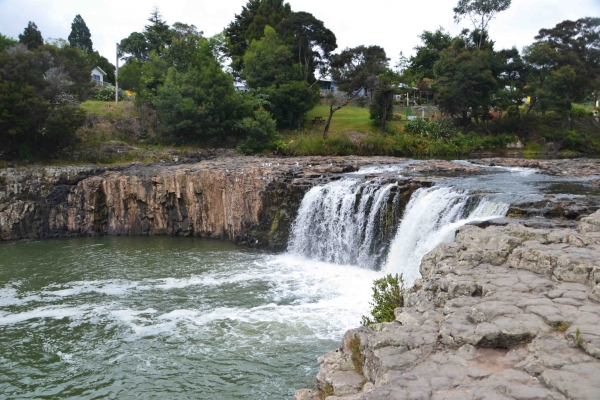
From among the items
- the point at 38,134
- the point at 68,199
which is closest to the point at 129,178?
the point at 68,199

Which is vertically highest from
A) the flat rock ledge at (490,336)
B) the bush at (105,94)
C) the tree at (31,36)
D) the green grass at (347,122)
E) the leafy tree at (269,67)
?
the tree at (31,36)

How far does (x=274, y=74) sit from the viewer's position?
36875 mm

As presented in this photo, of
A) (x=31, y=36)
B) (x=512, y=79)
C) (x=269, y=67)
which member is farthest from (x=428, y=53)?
(x=31, y=36)

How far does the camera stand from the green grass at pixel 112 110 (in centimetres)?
3139

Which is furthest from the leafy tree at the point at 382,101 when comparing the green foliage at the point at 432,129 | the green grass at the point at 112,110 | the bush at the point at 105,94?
the bush at the point at 105,94

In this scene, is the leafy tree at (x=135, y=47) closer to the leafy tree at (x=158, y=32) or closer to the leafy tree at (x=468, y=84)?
the leafy tree at (x=158, y=32)

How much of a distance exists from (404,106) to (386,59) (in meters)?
11.2

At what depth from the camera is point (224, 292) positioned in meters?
13.1

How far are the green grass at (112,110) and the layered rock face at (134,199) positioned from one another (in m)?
10.0

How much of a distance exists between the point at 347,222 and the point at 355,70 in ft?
75.6

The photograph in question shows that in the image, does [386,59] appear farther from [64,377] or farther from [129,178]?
[64,377]

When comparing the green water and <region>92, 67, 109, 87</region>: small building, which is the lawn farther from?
<region>92, 67, 109, 87</region>: small building

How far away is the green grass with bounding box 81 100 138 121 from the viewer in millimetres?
31391

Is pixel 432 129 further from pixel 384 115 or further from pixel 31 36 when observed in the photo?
pixel 31 36
